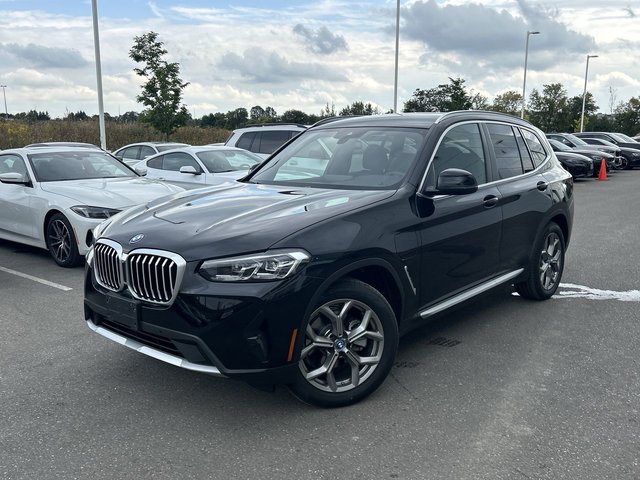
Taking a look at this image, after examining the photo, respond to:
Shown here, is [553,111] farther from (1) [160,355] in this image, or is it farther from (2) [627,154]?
(1) [160,355]

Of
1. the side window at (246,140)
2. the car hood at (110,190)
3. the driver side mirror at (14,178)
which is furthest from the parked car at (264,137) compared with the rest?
the driver side mirror at (14,178)

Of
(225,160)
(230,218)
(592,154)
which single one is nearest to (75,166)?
(225,160)

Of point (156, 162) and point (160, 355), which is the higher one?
point (156, 162)

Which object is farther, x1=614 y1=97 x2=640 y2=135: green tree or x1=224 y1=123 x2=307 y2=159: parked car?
x1=614 y1=97 x2=640 y2=135: green tree

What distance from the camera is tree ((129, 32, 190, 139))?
23.4m

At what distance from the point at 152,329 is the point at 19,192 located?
600 cm

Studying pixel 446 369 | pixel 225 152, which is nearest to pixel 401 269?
pixel 446 369

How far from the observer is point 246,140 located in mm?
14719

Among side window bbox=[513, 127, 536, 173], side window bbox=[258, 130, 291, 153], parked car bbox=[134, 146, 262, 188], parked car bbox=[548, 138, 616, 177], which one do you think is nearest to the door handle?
side window bbox=[513, 127, 536, 173]

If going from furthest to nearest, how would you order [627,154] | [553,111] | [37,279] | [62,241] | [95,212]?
[553,111] → [627,154] → [62,241] → [95,212] → [37,279]

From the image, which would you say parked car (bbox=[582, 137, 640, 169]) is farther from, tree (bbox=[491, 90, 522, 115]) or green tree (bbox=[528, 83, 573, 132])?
tree (bbox=[491, 90, 522, 115])

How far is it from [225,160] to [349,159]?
7.57 metres

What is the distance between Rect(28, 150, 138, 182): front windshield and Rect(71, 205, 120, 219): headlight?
3.74 ft

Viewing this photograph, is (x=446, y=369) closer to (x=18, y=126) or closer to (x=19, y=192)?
(x=19, y=192)
